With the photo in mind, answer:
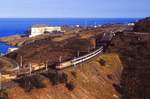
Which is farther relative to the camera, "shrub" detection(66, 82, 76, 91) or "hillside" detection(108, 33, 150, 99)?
"hillside" detection(108, 33, 150, 99)

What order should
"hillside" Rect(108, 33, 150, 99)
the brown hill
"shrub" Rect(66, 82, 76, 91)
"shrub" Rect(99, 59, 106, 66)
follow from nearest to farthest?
"shrub" Rect(66, 82, 76, 91), "hillside" Rect(108, 33, 150, 99), "shrub" Rect(99, 59, 106, 66), the brown hill

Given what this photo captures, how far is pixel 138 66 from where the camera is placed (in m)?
75.2

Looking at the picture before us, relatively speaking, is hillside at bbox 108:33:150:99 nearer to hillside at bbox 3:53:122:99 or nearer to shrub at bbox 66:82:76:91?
hillside at bbox 3:53:122:99

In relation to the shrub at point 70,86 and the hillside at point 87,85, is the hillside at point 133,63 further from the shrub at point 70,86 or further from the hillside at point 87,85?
the shrub at point 70,86

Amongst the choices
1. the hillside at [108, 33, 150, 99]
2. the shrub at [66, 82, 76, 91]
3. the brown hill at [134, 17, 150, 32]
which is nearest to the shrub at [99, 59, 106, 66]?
the hillside at [108, 33, 150, 99]

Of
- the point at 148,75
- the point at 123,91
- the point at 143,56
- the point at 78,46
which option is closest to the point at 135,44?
the point at 143,56

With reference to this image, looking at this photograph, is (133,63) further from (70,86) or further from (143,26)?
(143,26)

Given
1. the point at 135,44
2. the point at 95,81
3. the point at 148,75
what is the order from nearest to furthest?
1. the point at 95,81
2. the point at 148,75
3. the point at 135,44

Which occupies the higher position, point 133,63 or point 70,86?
point 133,63

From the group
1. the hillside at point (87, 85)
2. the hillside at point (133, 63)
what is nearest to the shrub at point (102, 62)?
the hillside at point (87, 85)

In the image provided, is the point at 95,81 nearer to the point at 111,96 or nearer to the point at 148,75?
the point at 111,96

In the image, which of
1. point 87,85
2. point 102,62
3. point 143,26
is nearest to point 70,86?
point 87,85

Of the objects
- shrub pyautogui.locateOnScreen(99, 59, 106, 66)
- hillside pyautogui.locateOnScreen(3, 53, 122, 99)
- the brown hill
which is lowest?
hillside pyautogui.locateOnScreen(3, 53, 122, 99)

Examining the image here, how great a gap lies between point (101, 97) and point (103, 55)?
62.0 ft
